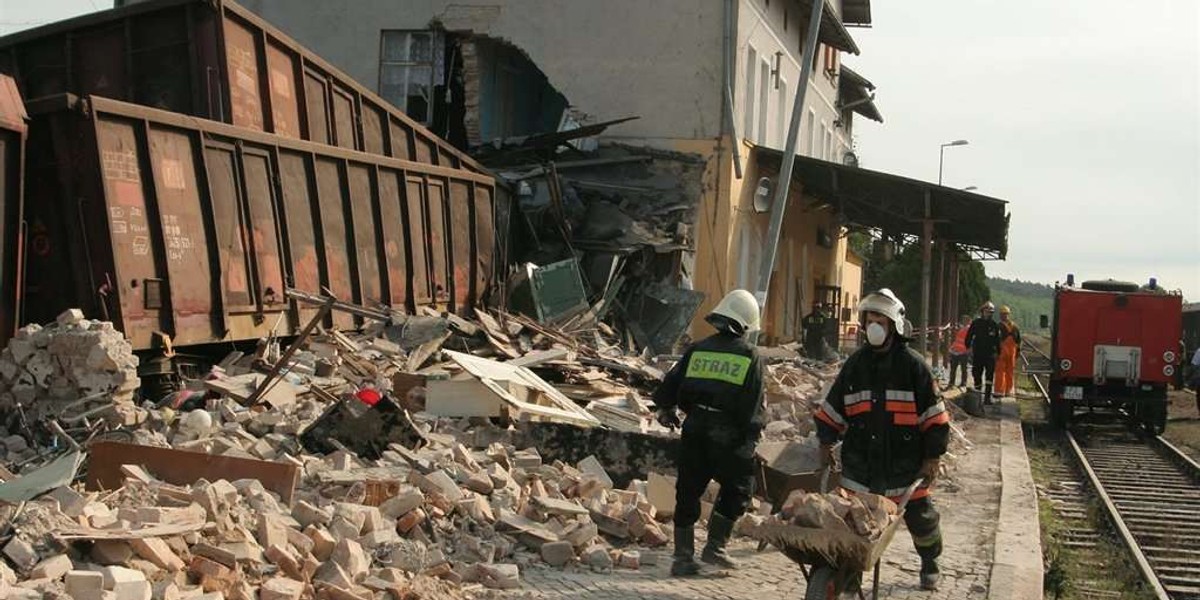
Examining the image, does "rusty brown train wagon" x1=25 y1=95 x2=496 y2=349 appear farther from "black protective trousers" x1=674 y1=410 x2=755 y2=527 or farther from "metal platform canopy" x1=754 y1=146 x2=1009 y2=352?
"metal platform canopy" x1=754 y1=146 x2=1009 y2=352

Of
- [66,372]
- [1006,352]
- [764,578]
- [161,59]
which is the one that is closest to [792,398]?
[764,578]

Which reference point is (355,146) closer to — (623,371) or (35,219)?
(623,371)

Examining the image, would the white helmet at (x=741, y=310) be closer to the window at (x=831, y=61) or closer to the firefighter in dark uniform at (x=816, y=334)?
the firefighter in dark uniform at (x=816, y=334)

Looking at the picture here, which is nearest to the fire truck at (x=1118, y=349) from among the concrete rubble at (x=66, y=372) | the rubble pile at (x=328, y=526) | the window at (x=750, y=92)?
the window at (x=750, y=92)

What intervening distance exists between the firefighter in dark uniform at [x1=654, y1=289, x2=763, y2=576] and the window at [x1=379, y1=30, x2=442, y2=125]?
18.8 meters

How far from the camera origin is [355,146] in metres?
16.5

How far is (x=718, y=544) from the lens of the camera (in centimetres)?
755

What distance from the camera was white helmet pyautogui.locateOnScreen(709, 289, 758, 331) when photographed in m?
7.41

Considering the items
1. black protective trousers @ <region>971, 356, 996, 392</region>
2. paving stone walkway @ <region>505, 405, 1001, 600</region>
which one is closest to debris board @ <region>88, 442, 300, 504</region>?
paving stone walkway @ <region>505, 405, 1001, 600</region>

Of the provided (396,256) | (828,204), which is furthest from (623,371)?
(828,204)

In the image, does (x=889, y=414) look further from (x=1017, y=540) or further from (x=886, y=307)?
(x=1017, y=540)

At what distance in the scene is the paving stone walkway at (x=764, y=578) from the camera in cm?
698

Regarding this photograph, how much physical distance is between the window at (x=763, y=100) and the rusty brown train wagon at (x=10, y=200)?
1932 cm

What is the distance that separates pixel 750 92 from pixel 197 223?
16.6m
